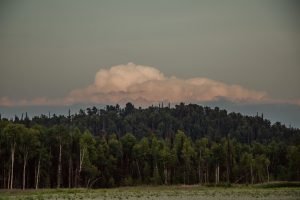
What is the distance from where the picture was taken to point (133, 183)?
94375mm

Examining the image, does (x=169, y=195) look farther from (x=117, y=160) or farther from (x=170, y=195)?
(x=117, y=160)

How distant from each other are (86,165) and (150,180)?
48.5ft

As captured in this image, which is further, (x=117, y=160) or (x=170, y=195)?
(x=117, y=160)

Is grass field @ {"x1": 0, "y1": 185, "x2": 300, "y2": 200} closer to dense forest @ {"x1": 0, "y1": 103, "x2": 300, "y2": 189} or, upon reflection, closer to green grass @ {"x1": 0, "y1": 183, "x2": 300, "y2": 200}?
green grass @ {"x1": 0, "y1": 183, "x2": 300, "y2": 200}

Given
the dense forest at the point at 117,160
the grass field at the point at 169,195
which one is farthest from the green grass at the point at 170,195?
the dense forest at the point at 117,160

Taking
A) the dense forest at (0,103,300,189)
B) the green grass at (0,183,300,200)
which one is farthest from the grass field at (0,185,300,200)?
the dense forest at (0,103,300,189)

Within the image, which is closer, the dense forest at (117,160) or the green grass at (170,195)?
the green grass at (170,195)

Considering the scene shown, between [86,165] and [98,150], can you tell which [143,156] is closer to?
[98,150]

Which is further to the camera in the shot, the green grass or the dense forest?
the dense forest

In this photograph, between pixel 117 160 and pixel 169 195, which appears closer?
pixel 169 195

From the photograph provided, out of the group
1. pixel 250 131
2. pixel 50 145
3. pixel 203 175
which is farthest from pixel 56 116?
pixel 50 145

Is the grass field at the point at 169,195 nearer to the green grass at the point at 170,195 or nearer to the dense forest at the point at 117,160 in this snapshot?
the green grass at the point at 170,195

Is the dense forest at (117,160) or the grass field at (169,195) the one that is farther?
the dense forest at (117,160)

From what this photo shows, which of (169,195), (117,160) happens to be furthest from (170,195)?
(117,160)
